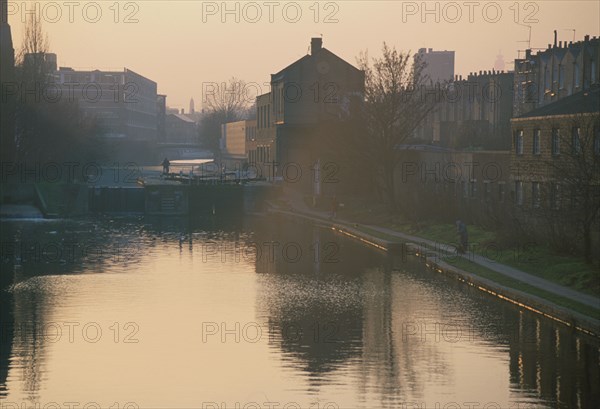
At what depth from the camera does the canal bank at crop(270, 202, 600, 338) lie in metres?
27.3

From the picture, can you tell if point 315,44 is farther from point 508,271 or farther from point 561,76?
point 508,271

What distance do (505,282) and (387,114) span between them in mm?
34343

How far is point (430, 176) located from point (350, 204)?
8.11 metres

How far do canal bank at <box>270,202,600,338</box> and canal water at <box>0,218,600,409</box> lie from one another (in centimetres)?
47

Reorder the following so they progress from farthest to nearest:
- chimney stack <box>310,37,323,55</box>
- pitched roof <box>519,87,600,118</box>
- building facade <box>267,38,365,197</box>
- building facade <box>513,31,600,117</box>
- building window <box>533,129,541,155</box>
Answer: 1. chimney stack <box>310,37,323,55</box>
2. building facade <box>267,38,365,197</box>
3. building facade <box>513,31,600,117</box>
4. building window <box>533,129,541,155</box>
5. pitched roof <box>519,87,600,118</box>

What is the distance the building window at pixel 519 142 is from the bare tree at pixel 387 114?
Result: 13.6m

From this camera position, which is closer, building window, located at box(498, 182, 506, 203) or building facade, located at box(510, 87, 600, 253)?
building facade, located at box(510, 87, 600, 253)

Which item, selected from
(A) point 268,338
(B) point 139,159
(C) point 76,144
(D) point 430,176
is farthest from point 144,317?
(B) point 139,159

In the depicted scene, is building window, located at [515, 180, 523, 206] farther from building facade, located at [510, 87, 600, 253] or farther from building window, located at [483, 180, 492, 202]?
building window, located at [483, 180, 492, 202]

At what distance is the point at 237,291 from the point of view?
34.4 metres

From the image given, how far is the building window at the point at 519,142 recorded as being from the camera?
51750 millimetres

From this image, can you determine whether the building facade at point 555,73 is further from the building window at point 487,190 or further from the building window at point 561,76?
the building window at point 487,190

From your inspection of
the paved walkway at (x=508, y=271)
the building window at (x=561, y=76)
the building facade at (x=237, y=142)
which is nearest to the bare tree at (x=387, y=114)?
the paved walkway at (x=508, y=271)

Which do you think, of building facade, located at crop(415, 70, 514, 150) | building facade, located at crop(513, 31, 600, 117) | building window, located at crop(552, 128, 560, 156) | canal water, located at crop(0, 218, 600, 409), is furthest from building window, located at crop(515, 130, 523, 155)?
building facade, located at crop(415, 70, 514, 150)
